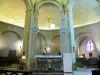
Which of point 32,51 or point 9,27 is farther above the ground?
point 9,27

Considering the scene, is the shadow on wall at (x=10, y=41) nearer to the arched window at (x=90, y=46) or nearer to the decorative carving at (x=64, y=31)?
the decorative carving at (x=64, y=31)

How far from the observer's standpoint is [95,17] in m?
14.1

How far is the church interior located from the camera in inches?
396

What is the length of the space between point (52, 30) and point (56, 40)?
4.24 ft

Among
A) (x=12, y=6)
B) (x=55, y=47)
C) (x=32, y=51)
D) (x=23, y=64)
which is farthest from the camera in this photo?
(x=55, y=47)

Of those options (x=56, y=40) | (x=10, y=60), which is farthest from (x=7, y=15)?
(x=56, y=40)

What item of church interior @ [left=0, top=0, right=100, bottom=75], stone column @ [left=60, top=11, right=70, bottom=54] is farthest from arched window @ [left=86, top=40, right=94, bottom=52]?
stone column @ [left=60, top=11, right=70, bottom=54]

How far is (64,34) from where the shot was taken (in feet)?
33.9

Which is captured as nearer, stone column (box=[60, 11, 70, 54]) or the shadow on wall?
stone column (box=[60, 11, 70, 54])

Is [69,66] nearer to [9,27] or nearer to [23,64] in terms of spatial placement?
[23,64]

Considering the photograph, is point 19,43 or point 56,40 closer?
point 19,43

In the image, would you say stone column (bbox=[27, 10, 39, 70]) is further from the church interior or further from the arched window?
the arched window

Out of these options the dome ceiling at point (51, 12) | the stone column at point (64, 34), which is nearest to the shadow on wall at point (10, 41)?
the dome ceiling at point (51, 12)

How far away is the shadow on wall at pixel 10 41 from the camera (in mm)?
14252
